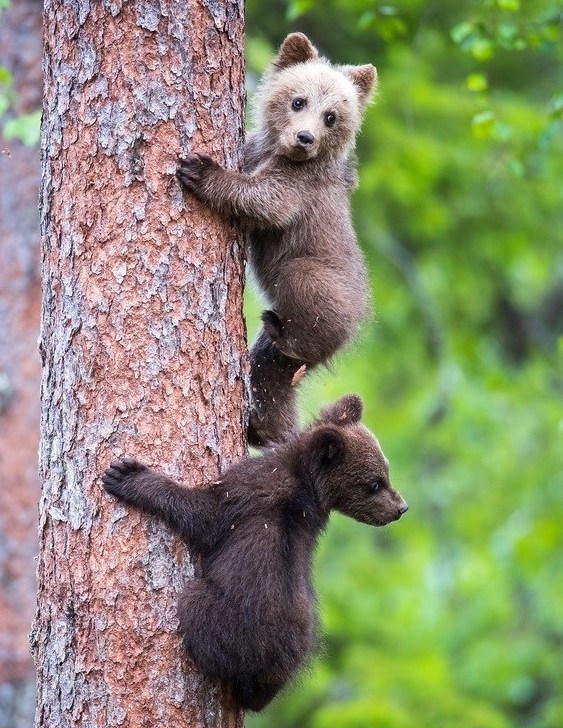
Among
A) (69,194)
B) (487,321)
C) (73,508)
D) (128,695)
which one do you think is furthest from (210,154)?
(487,321)

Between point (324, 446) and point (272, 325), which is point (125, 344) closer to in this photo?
point (324, 446)

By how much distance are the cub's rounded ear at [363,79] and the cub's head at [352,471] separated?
1767 mm

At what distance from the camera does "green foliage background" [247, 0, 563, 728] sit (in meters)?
8.57

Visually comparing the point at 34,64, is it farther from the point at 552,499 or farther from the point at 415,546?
the point at 415,546

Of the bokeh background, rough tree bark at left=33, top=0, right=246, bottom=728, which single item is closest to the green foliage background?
the bokeh background

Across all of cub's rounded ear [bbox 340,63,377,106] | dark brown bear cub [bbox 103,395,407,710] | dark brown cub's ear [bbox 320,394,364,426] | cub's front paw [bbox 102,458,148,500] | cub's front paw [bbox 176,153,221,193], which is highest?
cub's rounded ear [bbox 340,63,377,106]

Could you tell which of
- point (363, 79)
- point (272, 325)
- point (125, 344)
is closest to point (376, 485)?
point (272, 325)

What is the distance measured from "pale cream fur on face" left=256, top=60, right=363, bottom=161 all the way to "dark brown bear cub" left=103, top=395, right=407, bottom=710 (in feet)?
5.14

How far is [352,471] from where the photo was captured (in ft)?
15.2

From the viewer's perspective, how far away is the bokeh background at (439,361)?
7.65 meters

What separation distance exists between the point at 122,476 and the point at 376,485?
1271 millimetres

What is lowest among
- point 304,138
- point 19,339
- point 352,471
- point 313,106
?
point 352,471

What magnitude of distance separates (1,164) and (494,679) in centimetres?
724

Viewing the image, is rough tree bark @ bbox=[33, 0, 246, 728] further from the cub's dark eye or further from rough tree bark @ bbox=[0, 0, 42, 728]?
rough tree bark @ bbox=[0, 0, 42, 728]
